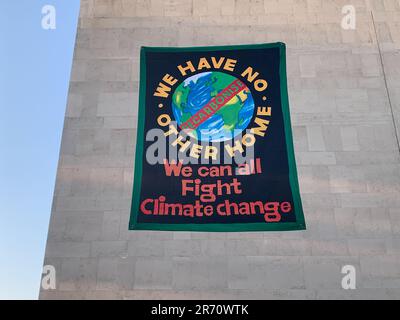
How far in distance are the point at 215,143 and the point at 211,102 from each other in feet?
4.03

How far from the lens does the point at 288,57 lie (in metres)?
14.7

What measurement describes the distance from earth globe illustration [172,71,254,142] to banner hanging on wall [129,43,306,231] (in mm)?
27

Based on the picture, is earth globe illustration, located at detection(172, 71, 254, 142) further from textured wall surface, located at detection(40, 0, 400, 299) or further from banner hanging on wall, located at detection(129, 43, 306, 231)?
textured wall surface, located at detection(40, 0, 400, 299)

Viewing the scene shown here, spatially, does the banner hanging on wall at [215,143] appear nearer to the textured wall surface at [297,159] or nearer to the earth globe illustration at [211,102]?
the earth globe illustration at [211,102]

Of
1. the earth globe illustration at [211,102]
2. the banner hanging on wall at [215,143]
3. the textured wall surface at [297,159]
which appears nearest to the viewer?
the textured wall surface at [297,159]

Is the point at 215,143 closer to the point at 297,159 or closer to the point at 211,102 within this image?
the point at 211,102

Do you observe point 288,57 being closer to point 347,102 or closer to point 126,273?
point 347,102

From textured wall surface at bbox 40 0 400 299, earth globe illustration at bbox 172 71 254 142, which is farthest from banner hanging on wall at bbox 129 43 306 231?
textured wall surface at bbox 40 0 400 299

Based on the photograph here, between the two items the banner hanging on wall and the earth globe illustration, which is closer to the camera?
the banner hanging on wall

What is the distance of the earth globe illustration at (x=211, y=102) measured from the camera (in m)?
13.5

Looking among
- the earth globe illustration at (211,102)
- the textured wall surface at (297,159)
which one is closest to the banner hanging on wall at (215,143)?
the earth globe illustration at (211,102)

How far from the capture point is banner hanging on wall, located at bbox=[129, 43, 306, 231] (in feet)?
41.2

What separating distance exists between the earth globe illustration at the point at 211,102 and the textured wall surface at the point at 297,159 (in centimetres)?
132
